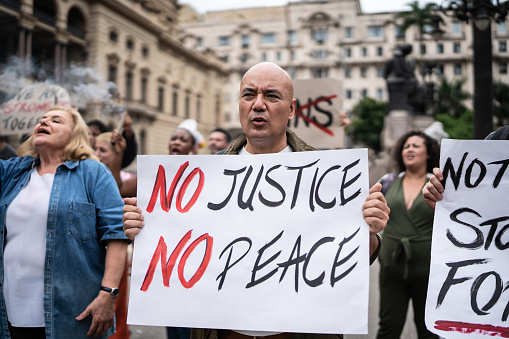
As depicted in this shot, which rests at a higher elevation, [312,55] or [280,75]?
[312,55]

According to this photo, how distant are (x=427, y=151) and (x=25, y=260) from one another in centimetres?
278

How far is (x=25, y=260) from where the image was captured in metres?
2.31

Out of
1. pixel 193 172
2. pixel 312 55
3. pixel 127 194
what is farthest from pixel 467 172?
pixel 312 55

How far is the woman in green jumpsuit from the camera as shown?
3.32 meters

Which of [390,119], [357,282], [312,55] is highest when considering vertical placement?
[312,55]

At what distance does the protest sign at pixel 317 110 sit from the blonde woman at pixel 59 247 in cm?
278

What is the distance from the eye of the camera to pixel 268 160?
1.89m

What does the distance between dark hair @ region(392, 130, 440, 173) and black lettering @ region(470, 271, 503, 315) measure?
1.94m

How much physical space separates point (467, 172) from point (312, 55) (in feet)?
217

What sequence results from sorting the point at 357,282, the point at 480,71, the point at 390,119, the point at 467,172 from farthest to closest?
the point at 390,119 < the point at 480,71 < the point at 467,172 < the point at 357,282

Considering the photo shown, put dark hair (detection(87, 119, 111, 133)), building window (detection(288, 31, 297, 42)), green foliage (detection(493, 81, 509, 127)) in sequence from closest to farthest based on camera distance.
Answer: dark hair (detection(87, 119, 111, 133))
green foliage (detection(493, 81, 509, 127))
building window (detection(288, 31, 297, 42))

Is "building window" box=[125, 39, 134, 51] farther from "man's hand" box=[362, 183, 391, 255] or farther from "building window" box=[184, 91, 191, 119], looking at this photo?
"man's hand" box=[362, 183, 391, 255]

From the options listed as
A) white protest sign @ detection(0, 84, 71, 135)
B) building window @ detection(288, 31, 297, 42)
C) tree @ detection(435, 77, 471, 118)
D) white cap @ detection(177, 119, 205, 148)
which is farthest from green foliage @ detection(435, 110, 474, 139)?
white protest sign @ detection(0, 84, 71, 135)

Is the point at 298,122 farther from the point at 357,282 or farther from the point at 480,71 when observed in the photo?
the point at 357,282
